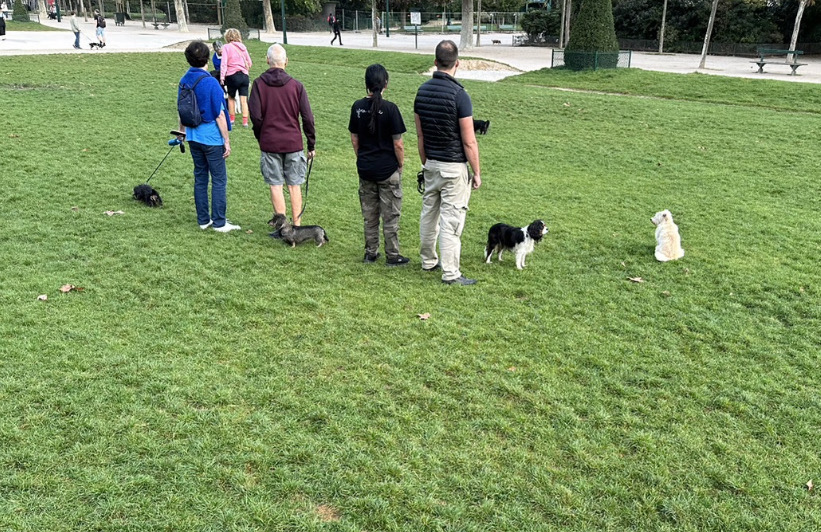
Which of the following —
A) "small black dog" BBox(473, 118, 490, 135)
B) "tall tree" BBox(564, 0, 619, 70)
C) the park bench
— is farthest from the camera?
the park bench

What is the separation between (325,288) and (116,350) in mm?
1833

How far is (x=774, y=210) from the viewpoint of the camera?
8.21 metres

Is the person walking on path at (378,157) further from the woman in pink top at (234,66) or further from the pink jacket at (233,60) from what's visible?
the pink jacket at (233,60)

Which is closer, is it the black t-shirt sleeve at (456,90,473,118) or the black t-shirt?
the black t-shirt sleeve at (456,90,473,118)

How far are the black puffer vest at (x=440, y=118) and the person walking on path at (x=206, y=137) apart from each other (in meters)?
2.26

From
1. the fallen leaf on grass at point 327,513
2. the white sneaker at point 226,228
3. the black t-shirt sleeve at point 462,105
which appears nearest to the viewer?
the fallen leaf on grass at point 327,513

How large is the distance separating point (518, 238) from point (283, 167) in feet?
8.50

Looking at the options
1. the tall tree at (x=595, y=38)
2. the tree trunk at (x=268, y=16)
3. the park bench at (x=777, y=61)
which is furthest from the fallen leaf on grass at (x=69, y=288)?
the tree trunk at (x=268, y=16)

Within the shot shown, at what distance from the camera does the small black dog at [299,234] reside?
642 centimetres

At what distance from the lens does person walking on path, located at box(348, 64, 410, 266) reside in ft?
17.3

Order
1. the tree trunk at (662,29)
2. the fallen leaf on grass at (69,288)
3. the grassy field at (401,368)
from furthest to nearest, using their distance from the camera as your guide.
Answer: the tree trunk at (662,29) < the fallen leaf on grass at (69,288) < the grassy field at (401,368)

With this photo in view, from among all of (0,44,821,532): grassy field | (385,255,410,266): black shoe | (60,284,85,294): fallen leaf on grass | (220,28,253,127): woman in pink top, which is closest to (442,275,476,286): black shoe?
(0,44,821,532): grassy field

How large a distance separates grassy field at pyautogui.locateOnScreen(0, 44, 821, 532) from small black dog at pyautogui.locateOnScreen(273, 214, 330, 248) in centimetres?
15

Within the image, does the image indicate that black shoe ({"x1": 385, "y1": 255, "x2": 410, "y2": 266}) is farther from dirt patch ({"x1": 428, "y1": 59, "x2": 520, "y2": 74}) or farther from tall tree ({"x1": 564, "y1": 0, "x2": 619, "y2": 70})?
dirt patch ({"x1": 428, "y1": 59, "x2": 520, "y2": 74})
